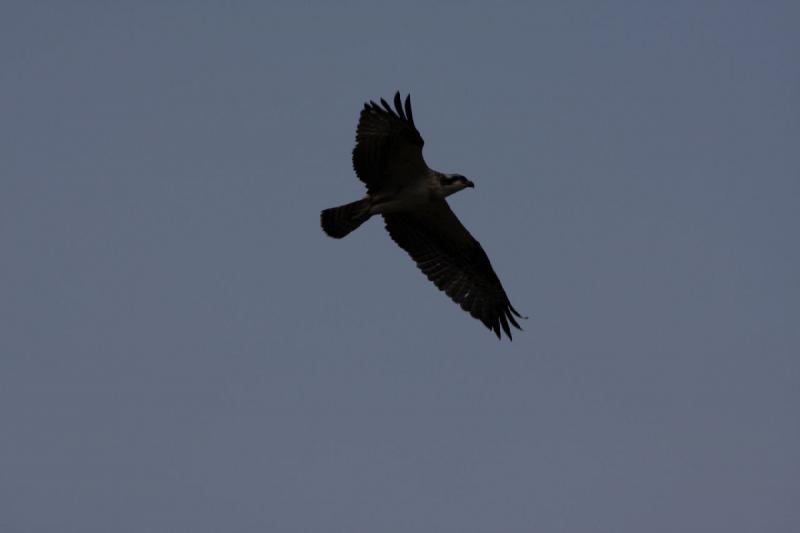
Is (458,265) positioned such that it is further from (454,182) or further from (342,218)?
(342,218)

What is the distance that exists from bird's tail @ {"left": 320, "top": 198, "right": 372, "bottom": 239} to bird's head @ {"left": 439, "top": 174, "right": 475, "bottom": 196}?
94cm

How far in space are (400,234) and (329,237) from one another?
60.9 inches

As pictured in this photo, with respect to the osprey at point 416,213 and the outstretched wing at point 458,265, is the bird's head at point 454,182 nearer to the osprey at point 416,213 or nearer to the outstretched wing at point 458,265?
the osprey at point 416,213

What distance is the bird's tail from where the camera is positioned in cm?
1507

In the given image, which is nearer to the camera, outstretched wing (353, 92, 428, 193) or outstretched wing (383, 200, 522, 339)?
outstretched wing (353, 92, 428, 193)

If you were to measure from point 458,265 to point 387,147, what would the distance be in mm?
2662

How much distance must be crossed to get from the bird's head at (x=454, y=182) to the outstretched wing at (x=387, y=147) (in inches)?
12.0

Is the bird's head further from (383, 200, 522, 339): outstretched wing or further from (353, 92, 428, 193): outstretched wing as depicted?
(383, 200, 522, 339): outstretched wing

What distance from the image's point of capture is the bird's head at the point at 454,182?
15.0 meters

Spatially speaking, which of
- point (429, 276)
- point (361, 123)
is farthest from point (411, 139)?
point (429, 276)

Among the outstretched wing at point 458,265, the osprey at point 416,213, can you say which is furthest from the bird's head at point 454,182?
the outstretched wing at point 458,265

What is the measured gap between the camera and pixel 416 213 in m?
16.0

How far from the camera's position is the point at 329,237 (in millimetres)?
15055

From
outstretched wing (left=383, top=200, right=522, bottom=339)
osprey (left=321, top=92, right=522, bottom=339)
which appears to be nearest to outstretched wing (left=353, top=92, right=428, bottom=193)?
osprey (left=321, top=92, right=522, bottom=339)
